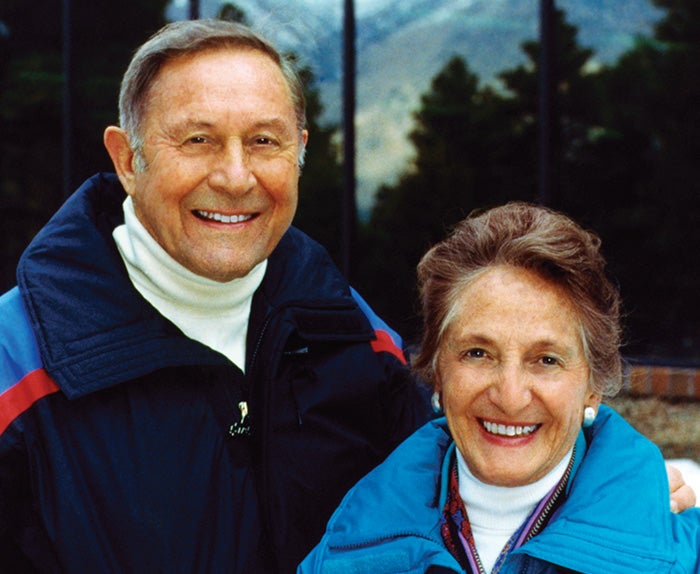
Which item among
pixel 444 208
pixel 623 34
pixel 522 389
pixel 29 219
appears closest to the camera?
pixel 522 389

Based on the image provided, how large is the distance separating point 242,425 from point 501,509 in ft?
1.77

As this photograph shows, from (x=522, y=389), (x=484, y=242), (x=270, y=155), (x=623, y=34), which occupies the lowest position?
(x=522, y=389)

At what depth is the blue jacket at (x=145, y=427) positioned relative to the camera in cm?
184

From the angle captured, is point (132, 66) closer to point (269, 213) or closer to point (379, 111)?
point (269, 213)

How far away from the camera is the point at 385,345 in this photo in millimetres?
2334

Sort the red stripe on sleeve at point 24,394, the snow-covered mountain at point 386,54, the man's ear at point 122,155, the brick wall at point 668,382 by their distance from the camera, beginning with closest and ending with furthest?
1. the red stripe on sleeve at point 24,394
2. the man's ear at point 122,155
3. the brick wall at point 668,382
4. the snow-covered mountain at point 386,54

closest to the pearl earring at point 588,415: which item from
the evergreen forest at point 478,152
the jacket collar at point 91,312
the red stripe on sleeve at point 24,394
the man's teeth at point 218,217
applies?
the jacket collar at point 91,312

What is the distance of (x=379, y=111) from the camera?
605cm

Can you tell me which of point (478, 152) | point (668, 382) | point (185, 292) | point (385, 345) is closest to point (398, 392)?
point (385, 345)

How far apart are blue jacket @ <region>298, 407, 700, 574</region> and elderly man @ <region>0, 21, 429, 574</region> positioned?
0.46 ft

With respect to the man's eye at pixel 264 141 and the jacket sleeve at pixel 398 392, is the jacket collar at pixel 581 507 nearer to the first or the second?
the jacket sleeve at pixel 398 392

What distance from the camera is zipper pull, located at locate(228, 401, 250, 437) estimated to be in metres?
1.99

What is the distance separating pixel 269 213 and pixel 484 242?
1.52 ft

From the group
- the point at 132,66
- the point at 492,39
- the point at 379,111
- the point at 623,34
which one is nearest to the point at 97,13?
the point at 379,111
